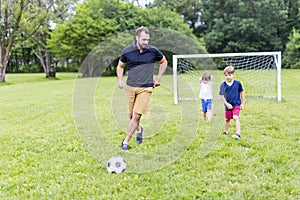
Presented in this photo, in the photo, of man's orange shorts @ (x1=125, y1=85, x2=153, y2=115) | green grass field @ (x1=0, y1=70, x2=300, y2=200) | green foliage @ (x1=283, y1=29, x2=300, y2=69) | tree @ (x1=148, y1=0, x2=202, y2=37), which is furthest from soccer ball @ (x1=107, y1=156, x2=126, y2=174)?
tree @ (x1=148, y1=0, x2=202, y2=37)

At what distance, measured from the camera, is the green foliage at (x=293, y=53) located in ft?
79.0

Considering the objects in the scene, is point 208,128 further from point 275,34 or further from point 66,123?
point 275,34

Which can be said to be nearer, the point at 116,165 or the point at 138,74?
the point at 116,165

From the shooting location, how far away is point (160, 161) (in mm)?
3660

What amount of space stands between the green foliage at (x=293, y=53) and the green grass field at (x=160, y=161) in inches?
795

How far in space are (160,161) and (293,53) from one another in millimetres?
24583

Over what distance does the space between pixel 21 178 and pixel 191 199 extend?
5.83 ft

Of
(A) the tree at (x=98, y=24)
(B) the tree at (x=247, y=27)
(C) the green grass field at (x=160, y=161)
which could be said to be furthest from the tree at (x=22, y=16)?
(C) the green grass field at (x=160, y=161)

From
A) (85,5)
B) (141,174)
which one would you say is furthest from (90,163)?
(85,5)

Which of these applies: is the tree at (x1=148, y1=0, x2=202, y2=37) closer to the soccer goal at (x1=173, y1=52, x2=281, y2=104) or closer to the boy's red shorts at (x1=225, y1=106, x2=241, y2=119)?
the soccer goal at (x1=173, y1=52, x2=281, y2=104)

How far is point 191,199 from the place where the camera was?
2.69 m

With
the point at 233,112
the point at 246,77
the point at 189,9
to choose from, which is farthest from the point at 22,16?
the point at 233,112

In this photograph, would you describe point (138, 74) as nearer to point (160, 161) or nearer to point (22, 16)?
point (160, 161)

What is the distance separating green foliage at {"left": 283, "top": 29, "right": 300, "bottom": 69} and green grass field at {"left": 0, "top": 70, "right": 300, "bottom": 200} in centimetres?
2019
